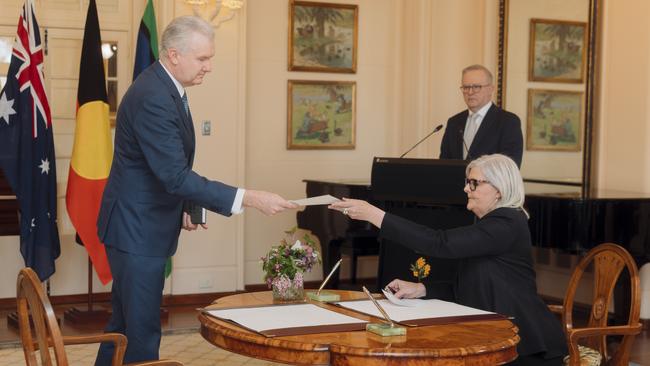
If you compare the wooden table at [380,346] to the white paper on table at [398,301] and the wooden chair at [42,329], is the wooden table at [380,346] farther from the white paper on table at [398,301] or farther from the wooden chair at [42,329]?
the white paper on table at [398,301]

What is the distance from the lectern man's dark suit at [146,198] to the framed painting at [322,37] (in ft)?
15.3

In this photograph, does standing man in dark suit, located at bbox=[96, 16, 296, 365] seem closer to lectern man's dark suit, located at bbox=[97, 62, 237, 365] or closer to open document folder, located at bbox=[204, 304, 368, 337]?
lectern man's dark suit, located at bbox=[97, 62, 237, 365]

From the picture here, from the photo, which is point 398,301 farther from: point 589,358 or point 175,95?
point 175,95

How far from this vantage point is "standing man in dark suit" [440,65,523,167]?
223 inches

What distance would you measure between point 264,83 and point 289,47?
1.26 ft

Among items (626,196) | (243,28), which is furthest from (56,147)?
(626,196)

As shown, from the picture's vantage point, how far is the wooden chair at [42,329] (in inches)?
87.3

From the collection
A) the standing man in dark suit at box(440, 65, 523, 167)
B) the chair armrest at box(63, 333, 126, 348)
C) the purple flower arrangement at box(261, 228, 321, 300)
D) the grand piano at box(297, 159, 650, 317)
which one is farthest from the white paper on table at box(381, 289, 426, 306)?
the standing man in dark suit at box(440, 65, 523, 167)

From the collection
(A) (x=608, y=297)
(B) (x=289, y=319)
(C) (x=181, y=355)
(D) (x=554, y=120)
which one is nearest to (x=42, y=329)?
(B) (x=289, y=319)

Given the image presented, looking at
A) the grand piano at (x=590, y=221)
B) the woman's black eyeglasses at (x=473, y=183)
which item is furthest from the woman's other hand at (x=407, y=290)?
the grand piano at (x=590, y=221)

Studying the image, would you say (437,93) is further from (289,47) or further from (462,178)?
(462,178)

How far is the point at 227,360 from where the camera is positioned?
5.29 m

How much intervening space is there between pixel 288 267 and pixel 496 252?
761 millimetres

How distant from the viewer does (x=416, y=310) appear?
120 inches
